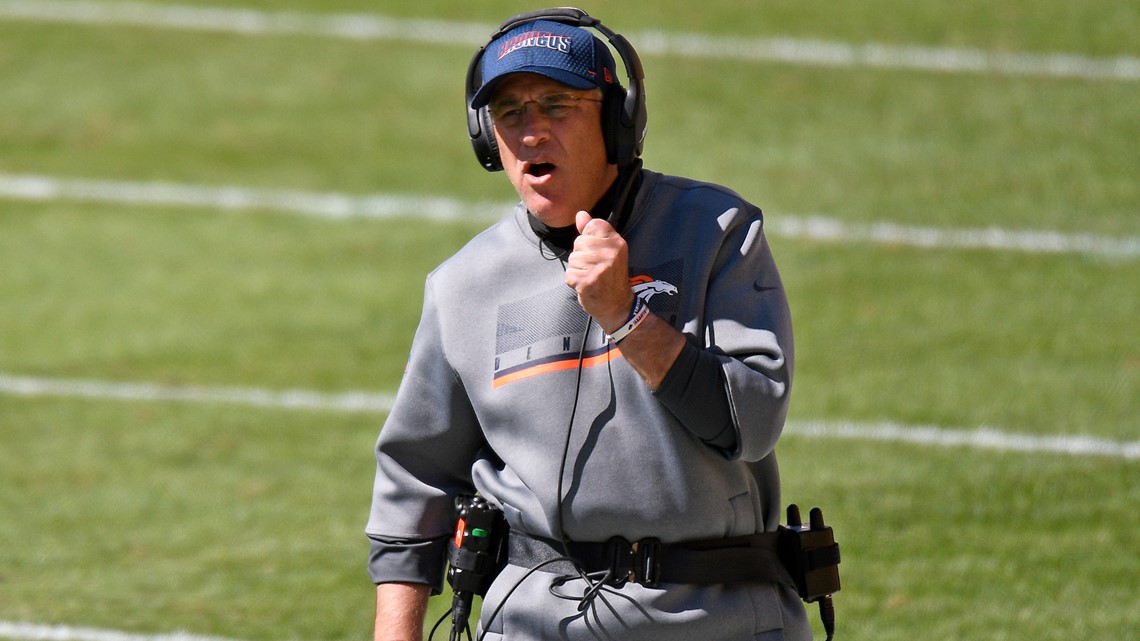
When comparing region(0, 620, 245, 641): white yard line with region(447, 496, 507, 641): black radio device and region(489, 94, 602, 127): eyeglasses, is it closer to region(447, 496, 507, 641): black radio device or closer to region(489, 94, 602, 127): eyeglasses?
region(447, 496, 507, 641): black radio device

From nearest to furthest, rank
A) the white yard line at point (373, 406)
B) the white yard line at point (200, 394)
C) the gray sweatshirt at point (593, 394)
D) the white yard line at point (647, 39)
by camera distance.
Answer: the gray sweatshirt at point (593, 394) < the white yard line at point (373, 406) < the white yard line at point (200, 394) < the white yard line at point (647, 39)

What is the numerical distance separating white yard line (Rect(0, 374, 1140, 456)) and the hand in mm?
3856

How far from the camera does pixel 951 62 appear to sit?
29.8ft

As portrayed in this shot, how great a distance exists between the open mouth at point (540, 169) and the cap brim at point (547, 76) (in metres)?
0.14

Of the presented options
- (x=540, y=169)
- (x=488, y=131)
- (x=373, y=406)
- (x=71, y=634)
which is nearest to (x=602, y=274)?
(x=540, y=169)

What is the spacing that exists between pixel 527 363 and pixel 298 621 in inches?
99.0

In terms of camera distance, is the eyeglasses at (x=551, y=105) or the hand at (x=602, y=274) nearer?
the hand at (x=602, y=274)

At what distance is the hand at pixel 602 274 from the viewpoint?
2.26 metres

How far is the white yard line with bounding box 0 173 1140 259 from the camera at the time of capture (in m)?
7.56

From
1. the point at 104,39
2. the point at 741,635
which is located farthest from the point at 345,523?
the point at 104,39

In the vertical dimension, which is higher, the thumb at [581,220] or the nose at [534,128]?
the nose at [534,128]

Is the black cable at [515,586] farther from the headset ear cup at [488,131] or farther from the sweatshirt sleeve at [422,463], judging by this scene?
the headset ear cup at [488,131]

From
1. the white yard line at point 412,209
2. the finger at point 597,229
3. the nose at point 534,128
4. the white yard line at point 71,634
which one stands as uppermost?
the white yard line at point 412,209

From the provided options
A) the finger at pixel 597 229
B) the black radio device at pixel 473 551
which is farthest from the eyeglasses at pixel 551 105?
the black radio device at pixel 473 551
